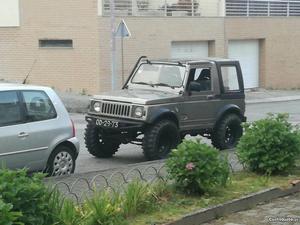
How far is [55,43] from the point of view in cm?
2636

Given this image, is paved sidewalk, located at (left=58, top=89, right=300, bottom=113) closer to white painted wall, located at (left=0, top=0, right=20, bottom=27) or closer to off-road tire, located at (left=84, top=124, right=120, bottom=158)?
white painted wall, located at (left=0, top=0, right=20, bottom=27)

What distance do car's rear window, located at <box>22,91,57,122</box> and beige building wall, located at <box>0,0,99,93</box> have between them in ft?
50.0

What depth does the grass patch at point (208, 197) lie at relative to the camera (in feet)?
22.2

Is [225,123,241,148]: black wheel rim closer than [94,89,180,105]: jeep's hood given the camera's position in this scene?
No

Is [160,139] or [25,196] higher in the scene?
[25,196]

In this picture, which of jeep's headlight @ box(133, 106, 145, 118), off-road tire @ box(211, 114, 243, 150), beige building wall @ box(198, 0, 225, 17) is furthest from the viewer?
beige building wall @ box(198, 0, 225, 17)

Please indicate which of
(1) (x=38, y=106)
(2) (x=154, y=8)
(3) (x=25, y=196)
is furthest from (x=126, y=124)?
(2) (x=154, y=8)

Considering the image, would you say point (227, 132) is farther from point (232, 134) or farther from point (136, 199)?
point (136, 199)

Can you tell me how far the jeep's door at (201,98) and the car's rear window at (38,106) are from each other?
316cm

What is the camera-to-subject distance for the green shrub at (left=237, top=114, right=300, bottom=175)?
28.8ft

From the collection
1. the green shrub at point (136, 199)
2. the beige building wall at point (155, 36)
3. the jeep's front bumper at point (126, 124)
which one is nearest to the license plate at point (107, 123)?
the jeep's front bumper at point (126, 124)

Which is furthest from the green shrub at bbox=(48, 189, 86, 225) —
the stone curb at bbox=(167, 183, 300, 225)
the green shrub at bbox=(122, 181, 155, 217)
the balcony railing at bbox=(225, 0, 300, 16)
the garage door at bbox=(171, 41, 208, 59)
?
the balcony railing at bbox=(225, 0, 300, 16)

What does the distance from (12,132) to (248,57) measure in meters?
24.0

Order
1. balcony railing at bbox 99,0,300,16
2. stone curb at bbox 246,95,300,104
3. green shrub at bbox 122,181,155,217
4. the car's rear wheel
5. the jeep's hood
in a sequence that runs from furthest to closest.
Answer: stone curb at bbox 246,95,300,104
balcony railing at bbox 99,0,300,16
the jeep's hood
the car's rear wheel
green shrub at bbox 122,181,155,217
